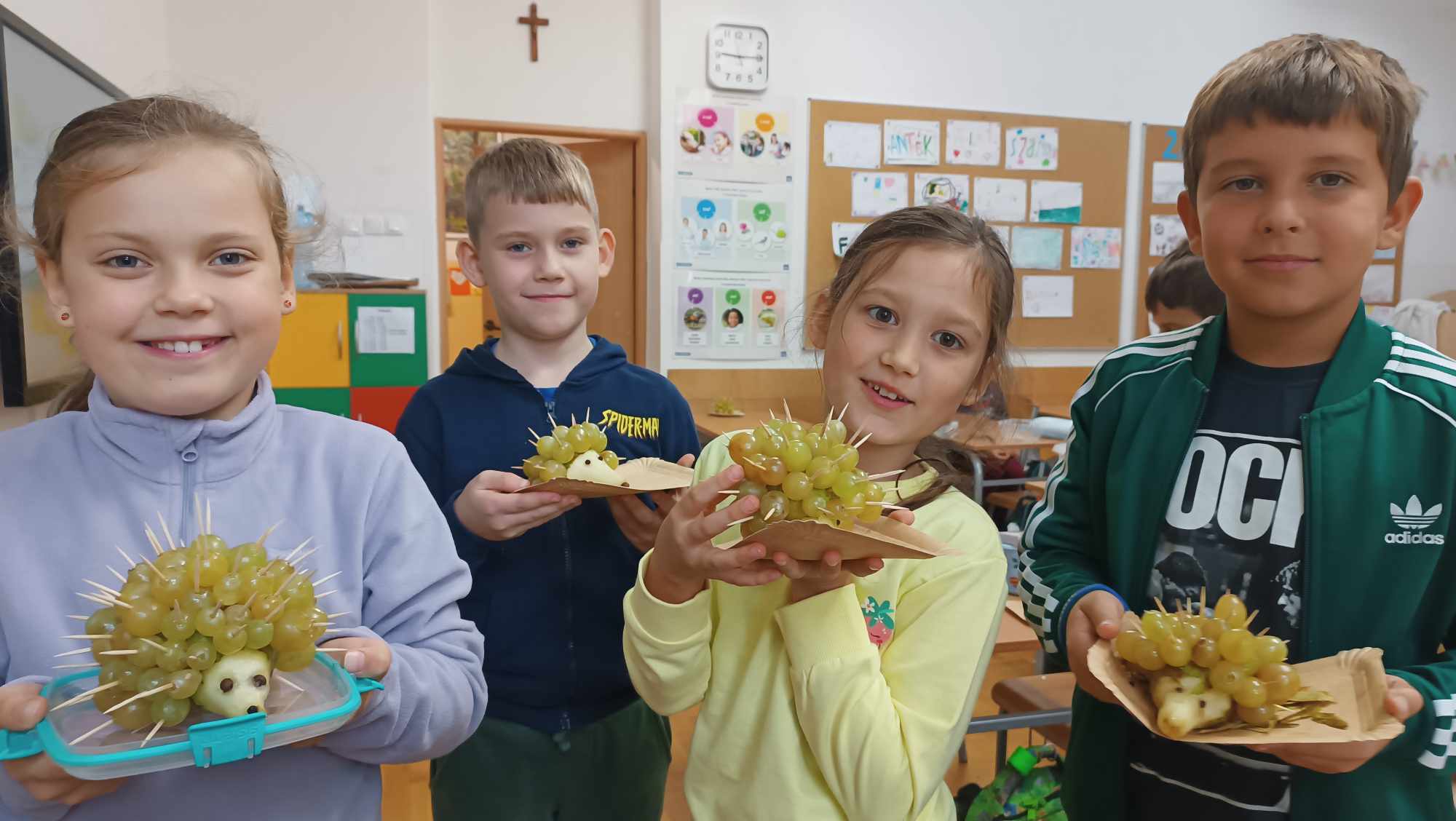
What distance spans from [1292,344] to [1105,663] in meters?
0.52

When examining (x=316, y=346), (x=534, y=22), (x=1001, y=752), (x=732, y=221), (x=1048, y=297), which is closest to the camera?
(x=1001, y=752)

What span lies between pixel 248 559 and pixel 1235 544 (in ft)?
3.78

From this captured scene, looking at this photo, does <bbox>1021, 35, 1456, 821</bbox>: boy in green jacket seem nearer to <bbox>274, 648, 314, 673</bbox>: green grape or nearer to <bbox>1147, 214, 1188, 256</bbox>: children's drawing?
<bbox>274, 648, 314, 673</bbox>: green grape

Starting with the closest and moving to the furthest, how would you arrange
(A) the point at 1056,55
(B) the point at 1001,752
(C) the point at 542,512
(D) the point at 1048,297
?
1. (C) the point at 542,512
2. (B) the point at 1001,752
3. (A) the point at 1056,55
4. (D) the point at 1048,297

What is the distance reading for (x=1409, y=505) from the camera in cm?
106

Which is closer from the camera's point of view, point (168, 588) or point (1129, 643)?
point (168, 588)

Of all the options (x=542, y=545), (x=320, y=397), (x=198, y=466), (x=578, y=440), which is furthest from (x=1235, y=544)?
(x=320, y=397)

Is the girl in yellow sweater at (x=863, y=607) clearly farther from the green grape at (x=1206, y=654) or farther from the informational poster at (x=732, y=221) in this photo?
the informational poster at (x=732, y=221)

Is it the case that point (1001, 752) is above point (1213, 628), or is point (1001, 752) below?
below

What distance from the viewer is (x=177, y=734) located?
73cm

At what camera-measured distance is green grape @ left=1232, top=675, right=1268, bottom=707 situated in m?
0.89

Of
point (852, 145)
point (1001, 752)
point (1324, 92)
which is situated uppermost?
point (852, 145)

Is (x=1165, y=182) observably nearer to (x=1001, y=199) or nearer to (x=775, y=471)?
(x=1001, y=199)

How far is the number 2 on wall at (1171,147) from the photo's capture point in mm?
5781
